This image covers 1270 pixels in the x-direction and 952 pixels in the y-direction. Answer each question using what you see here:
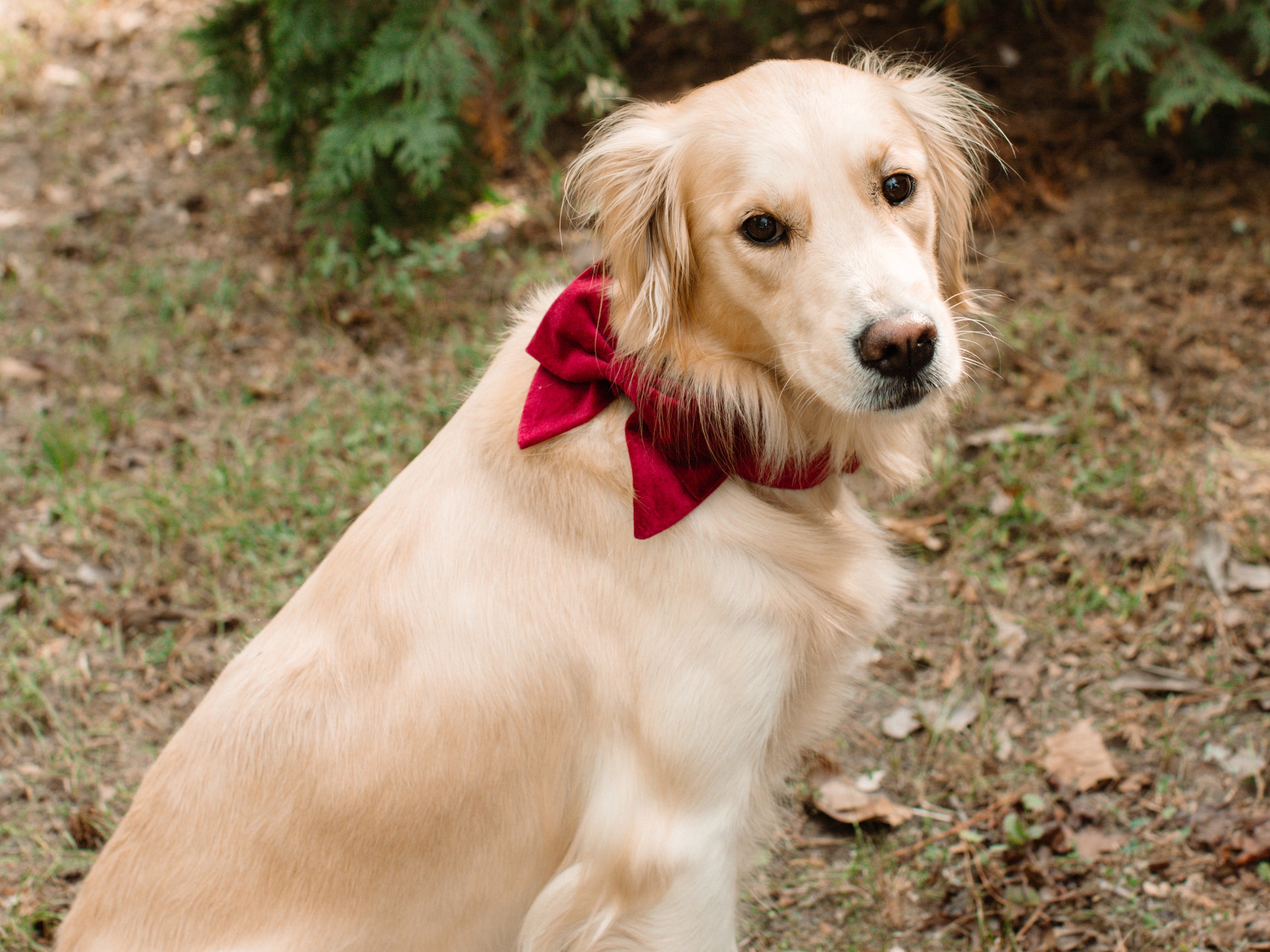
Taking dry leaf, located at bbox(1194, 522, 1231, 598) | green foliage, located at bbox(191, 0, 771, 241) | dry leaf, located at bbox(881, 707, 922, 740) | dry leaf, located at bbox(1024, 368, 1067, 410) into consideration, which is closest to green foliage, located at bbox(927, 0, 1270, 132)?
dry leaf, located at bbox(1024, 368, 1067, 410)

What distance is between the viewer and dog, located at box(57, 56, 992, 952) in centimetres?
206

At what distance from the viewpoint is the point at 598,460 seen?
7.07ft

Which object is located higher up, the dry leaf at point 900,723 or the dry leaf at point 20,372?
the dry leaf at point 20,372

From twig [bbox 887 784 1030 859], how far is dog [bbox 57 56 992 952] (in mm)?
889

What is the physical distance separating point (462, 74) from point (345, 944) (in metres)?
3.70

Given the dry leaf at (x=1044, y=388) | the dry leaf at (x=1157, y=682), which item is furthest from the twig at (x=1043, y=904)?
the dry leaf at (x=1044, y=388)

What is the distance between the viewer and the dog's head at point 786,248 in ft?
6.63

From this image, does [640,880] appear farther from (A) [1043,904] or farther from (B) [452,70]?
(B) [452,70]

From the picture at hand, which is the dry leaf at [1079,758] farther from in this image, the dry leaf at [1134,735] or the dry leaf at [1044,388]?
the dry leaf at [1044,388]

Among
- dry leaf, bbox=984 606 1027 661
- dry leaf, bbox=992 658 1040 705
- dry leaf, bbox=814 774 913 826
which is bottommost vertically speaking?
dry leaf, bbox=992 658 1040 705

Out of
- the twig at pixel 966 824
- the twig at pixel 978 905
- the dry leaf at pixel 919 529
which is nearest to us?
the twig at pixel 978 905

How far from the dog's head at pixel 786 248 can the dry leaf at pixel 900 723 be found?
1.25 meters

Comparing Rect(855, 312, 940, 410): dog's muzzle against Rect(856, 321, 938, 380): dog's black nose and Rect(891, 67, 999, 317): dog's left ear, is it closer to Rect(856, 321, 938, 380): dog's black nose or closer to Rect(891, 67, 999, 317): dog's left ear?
Rect(856, 321, 938, 380): dog's black nose

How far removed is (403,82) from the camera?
4922mm
